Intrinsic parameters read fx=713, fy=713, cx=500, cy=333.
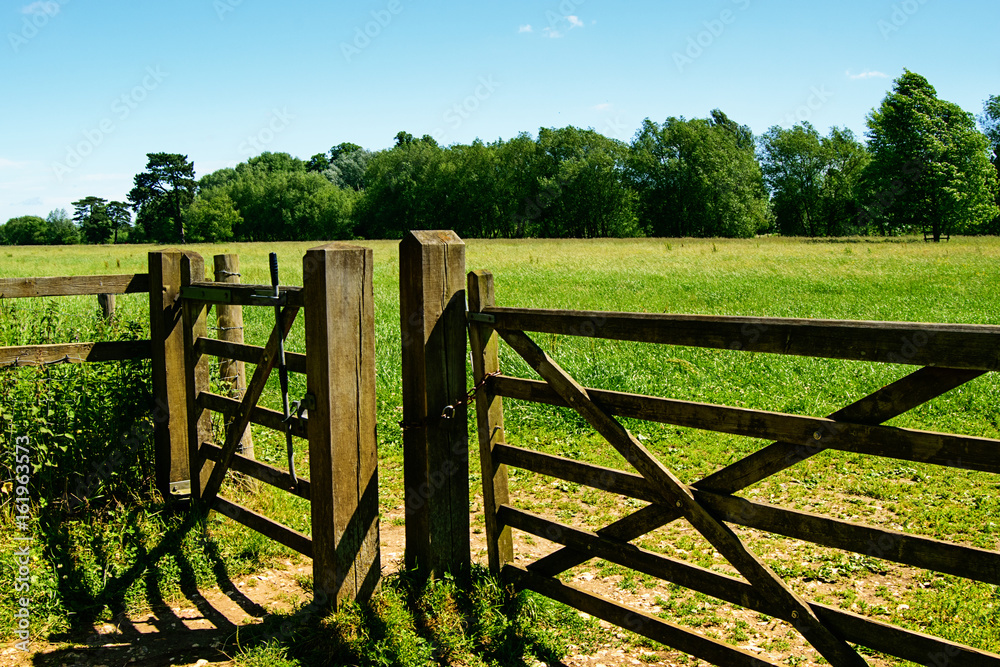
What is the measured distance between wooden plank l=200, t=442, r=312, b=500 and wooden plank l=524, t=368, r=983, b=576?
1.95 meters

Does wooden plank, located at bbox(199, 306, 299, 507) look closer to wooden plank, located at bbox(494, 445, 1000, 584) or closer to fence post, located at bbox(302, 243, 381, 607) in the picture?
fence post, located at bbox(302, 243, 381, 607)

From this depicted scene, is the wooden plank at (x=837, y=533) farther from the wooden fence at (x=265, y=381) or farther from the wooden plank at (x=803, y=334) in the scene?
the wooden fence at (x=265, y=381)

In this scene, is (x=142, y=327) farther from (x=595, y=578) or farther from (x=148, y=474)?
(x=595, y=578)

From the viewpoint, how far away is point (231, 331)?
20.6ft

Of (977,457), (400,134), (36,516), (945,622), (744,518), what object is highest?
(400,134)

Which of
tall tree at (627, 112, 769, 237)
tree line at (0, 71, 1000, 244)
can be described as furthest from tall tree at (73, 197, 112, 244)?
tall tree at (627, 112, 769, 237)

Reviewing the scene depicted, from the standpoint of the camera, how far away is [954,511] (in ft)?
19.5

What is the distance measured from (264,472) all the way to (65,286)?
7.33ft

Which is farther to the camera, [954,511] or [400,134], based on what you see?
[400,134]

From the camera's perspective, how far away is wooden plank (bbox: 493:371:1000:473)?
102 inches

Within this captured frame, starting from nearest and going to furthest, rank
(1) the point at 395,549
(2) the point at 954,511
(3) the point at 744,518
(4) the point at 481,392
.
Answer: (3) the point at 744,518
(4) the point at 481,392
(1) the point at 395,549
(2) the point at 954,511

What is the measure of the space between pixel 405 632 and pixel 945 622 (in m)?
3.20

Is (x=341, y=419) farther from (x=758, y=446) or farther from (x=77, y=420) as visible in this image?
(x=758, y=446)

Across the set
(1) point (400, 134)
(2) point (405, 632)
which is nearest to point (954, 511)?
(2) point (405, 632)
